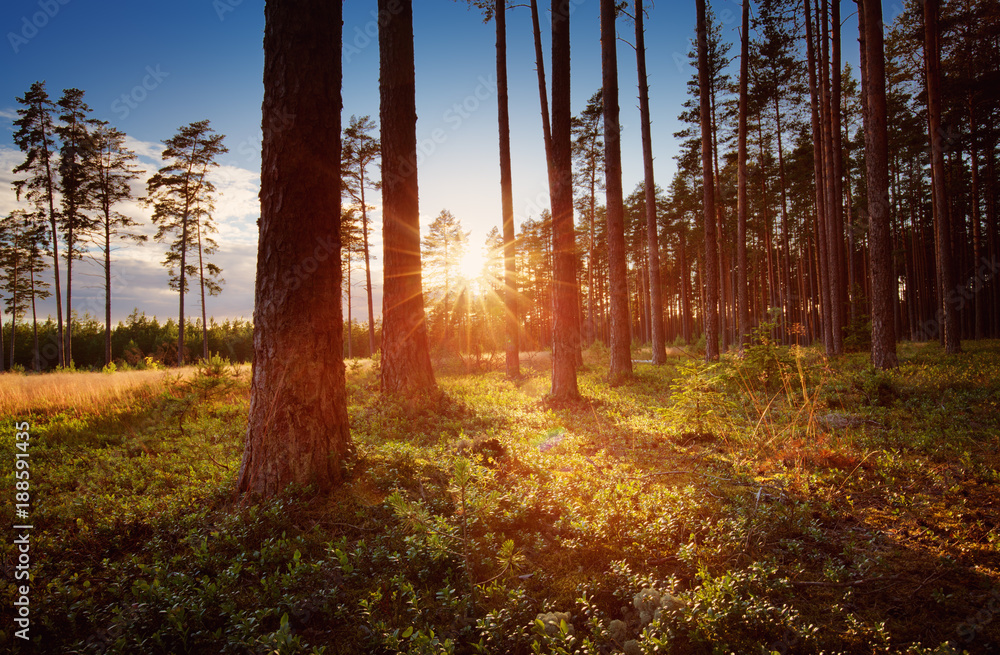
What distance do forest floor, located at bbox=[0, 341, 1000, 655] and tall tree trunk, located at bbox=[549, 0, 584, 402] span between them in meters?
3.01

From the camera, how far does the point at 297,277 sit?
12.3ft

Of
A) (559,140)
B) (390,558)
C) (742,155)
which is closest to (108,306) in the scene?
(559,140)

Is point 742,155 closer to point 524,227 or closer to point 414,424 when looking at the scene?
point 414,424

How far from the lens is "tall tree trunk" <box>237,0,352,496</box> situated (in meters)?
3.72

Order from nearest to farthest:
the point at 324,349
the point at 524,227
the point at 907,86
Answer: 1. the point at 324,349
2. the point at 907,86
3. the point at 524,227

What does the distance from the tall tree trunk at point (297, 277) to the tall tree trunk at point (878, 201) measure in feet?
37.5

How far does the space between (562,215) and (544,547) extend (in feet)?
23.5

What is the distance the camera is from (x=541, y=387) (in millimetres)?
11562

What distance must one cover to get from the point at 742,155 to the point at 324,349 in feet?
50.9

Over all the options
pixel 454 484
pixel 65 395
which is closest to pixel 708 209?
pixel 454 484

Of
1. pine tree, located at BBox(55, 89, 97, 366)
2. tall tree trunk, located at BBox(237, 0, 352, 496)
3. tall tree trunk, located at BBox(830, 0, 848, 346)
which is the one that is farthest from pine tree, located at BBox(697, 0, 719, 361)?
pine tree, located at BBox(55, 89, 97, 366)

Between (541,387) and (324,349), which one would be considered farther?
(541,387)

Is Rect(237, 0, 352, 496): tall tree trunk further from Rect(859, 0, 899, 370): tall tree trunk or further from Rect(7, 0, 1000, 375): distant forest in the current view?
Rect(859, 0, 899, 370): tall tree trunk

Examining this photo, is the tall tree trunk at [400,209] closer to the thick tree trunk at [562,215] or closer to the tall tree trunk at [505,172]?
the thick tree trunk at [562,215]
